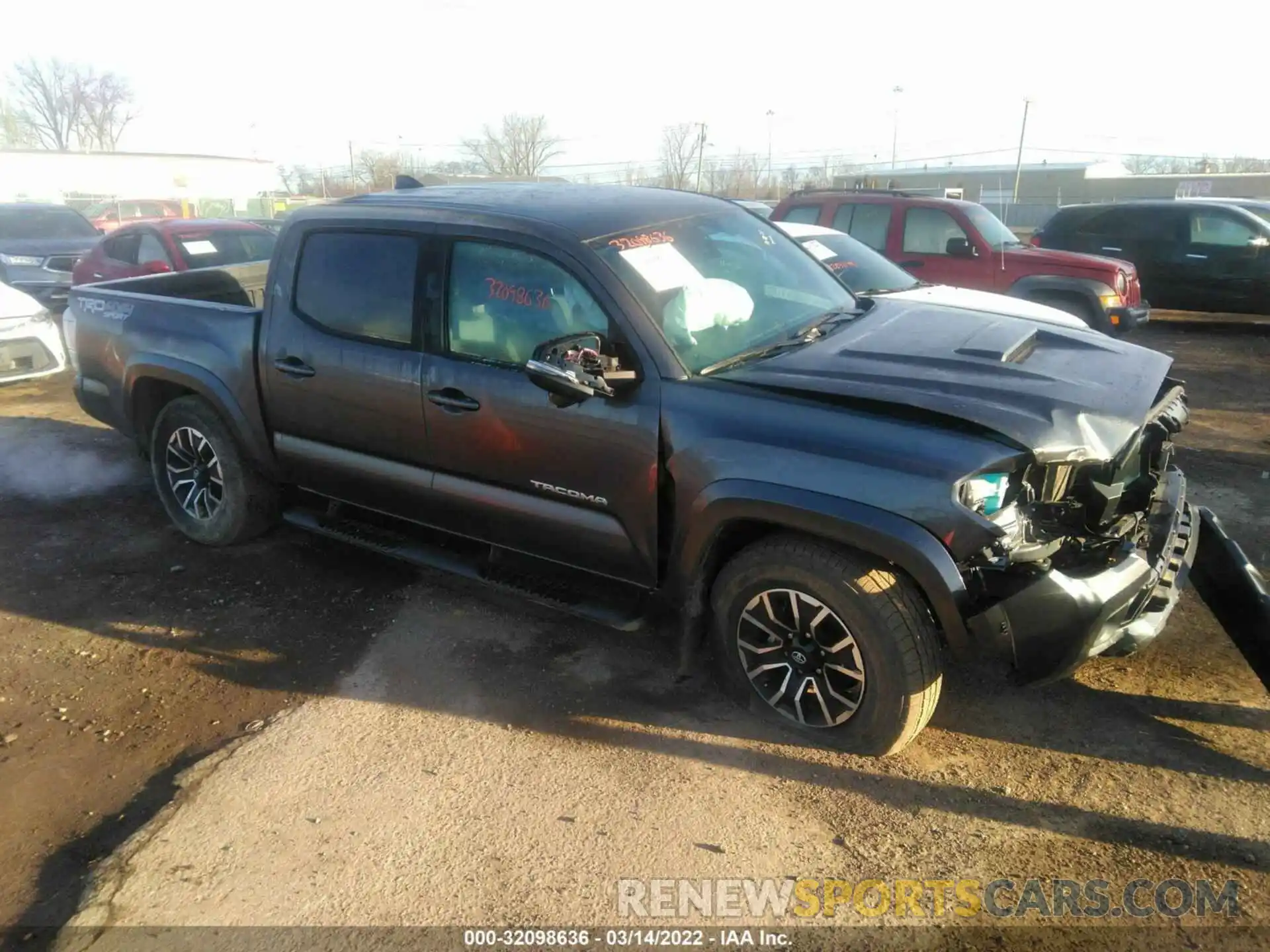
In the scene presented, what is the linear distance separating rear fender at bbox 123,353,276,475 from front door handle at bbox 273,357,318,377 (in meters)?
0.39

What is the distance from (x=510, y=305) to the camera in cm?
378

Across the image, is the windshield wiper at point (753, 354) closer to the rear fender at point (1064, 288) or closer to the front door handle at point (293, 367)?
the front door handle at point (293, 367)

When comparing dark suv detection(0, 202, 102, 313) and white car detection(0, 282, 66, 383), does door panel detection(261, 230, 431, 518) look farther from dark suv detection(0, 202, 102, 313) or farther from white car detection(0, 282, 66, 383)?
dark suv detection(0, 202, 102, 313)

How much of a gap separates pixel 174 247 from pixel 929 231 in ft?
28.2

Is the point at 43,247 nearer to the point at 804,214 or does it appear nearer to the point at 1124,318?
the point at 804,214

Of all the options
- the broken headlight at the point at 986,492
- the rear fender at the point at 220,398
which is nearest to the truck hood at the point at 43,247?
the rear fender at the point at 220,398

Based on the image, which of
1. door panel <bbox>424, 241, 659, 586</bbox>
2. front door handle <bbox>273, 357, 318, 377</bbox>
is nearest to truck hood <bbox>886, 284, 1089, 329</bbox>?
door panel <bbox>424, 241, 659, 586</bbox>

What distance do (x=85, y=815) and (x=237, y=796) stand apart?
0.50m

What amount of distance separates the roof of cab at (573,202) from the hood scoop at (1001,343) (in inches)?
52.7

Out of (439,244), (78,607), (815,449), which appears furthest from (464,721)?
(78,607)

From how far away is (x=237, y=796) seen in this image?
3229mm

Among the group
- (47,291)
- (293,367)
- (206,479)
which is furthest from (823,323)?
(47,291)

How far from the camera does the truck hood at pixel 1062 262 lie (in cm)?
952

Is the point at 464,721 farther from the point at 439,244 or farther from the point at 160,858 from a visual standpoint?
the point at 439,244
